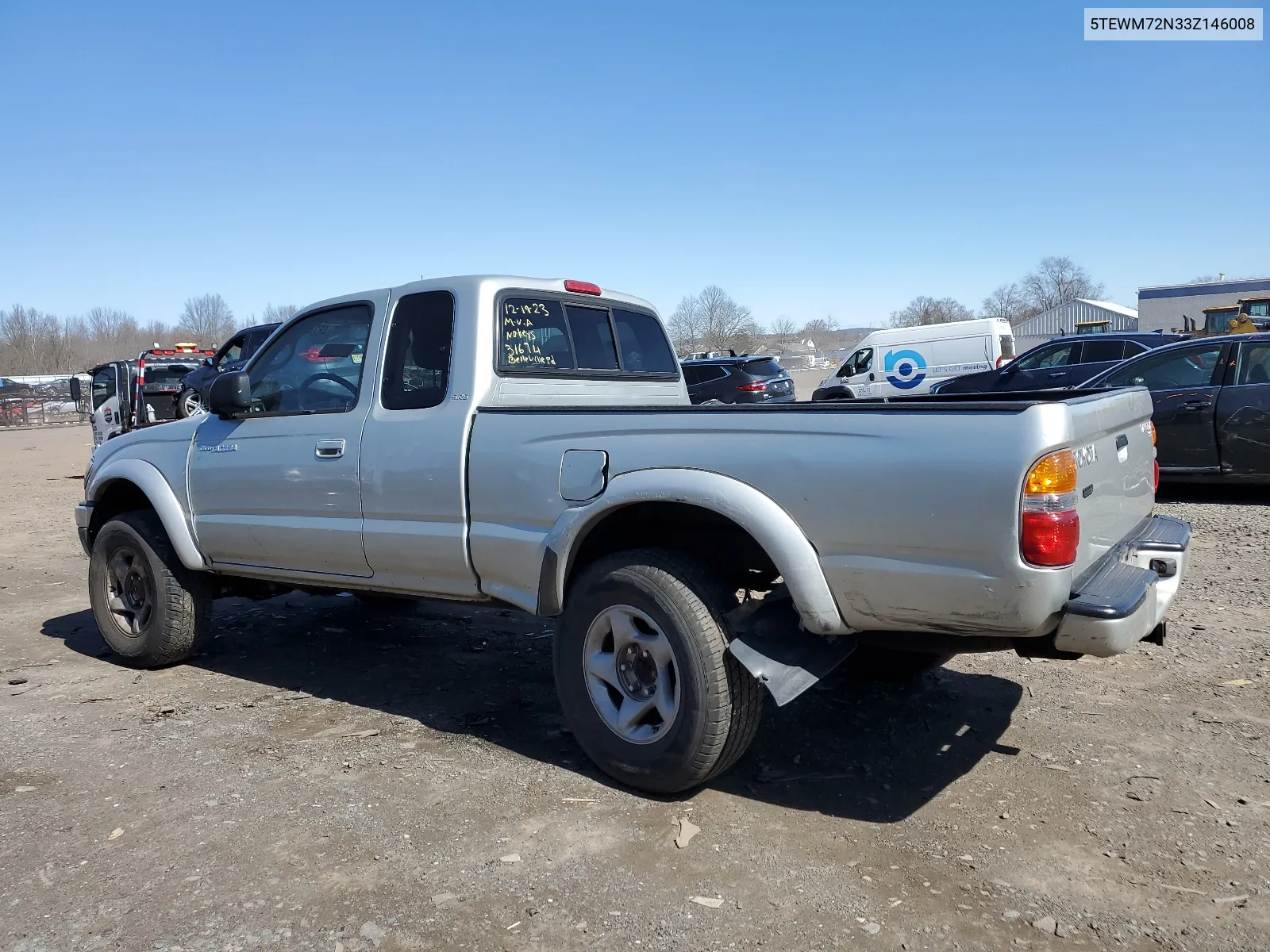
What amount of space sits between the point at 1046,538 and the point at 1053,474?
7.3 inches

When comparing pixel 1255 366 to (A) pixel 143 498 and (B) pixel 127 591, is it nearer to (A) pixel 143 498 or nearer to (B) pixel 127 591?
(A) pixel 143 498

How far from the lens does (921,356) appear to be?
20.8 metres

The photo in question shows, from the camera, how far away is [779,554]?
316cm

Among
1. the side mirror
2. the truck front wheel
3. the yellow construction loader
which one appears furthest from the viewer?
the yellow construction loader

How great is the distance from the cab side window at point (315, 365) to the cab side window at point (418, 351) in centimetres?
19

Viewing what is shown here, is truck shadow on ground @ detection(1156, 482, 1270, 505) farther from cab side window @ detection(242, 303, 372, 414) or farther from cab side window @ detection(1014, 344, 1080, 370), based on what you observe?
cab side window @ detection(242, 303, 372, 414)

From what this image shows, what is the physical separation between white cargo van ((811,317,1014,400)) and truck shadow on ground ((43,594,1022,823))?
15.2 metres

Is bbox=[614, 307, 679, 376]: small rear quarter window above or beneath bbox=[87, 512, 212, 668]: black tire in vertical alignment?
above

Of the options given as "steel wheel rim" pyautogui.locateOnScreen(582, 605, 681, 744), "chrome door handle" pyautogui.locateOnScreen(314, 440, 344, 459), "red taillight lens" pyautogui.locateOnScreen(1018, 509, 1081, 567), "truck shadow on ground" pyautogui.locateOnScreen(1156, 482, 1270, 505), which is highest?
"chrome door handle" pyautogui.locateOnScreen(314, 440, 344, 459)

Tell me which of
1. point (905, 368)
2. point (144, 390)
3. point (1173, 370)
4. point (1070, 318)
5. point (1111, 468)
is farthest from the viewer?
point (1070, 318)

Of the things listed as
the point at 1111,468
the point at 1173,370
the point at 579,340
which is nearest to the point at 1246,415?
the point at 1173,370

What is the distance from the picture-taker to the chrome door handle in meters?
4.44

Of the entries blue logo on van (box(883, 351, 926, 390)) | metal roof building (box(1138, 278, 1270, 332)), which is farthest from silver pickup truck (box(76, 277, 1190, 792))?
metal roof building (box(1138, 278, 1270, 332))

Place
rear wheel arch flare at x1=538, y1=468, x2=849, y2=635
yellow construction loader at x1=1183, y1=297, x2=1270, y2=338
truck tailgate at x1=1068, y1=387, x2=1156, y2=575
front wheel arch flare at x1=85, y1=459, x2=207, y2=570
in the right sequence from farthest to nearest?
yellow construction loader at x1=1183, y1=297, x2=1270, y2=338, front wheel arch flare at x1=85, y1=459, x2=207, y2=570, rear wheel arch flare at x1=538, y1=468, x2=849, y2=635, truck tailgate at x1=1068, y1=387, x2=1156, y2=575
